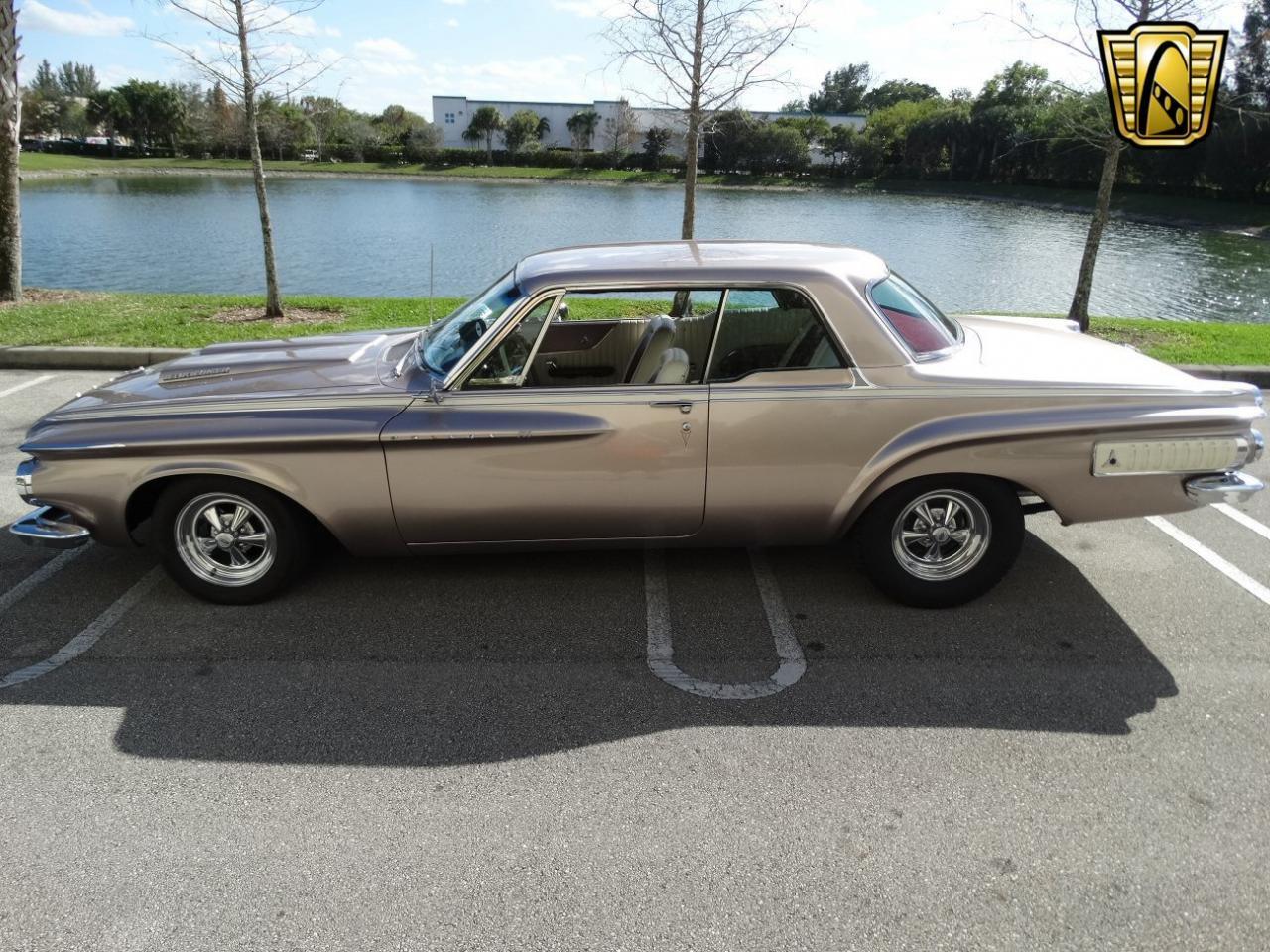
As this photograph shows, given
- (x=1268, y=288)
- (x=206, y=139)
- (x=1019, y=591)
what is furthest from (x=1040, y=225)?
(x=206, y=139)

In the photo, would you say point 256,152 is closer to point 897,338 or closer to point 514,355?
point 514,355

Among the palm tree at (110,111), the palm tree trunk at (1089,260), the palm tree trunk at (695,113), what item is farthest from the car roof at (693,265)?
the palm tree at (110,111)

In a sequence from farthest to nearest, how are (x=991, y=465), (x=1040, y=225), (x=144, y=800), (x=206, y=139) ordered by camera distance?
(x=206, y=139) < (x=1040, y=225) < (x=991, y=465) < (x=144, y=800)

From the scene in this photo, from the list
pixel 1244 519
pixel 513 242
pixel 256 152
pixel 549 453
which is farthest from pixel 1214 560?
pixel 513 242

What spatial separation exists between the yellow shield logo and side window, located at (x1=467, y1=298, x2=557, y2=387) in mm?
8388

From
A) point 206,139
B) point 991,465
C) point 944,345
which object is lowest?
point 991,465

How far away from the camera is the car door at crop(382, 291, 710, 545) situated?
379cm

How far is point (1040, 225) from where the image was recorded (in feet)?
129

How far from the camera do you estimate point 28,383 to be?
8086 mm

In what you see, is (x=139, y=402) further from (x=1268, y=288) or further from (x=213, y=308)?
(x=1268, y=288)

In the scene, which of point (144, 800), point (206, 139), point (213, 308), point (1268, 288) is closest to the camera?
point (144, 800)

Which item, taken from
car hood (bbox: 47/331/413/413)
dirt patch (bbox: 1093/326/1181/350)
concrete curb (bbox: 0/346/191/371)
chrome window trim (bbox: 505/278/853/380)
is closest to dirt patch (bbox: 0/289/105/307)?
concrete curb (bbox: 0/346/191/371)

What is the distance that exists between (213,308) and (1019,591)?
33.8ft

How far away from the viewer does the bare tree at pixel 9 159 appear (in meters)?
10.4
